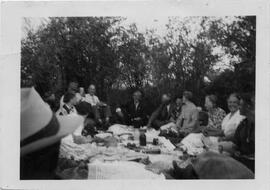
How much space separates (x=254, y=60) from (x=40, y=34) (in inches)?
61.1

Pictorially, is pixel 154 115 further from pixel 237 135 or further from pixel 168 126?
pixel 237 135

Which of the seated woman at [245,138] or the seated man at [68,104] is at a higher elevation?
the seated man at [68,104]

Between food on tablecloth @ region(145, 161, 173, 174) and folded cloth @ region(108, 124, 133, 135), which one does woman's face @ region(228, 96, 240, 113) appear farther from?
folded cloth @ region(108, 124, 133, 135)

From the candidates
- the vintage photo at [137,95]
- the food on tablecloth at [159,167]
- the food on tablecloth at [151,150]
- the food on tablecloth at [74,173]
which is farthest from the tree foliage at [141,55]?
the food on tablecloth at [74,173]

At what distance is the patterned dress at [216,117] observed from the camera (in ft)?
11.5

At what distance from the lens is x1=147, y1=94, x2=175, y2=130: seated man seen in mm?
3508

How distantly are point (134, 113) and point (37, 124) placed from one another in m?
0.70

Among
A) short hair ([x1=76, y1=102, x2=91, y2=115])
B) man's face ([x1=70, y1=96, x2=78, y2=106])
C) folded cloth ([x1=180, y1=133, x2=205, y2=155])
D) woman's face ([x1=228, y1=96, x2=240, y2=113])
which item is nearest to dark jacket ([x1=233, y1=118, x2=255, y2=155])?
woman's face ([x1=228, y1=96, x2=240, y2=113])

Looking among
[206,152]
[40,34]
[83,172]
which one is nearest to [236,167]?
[206,152]

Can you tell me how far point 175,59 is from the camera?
11.6 feet

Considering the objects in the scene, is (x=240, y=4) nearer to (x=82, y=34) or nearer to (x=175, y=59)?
(x=175, y=59)

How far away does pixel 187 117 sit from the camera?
11.6 feet

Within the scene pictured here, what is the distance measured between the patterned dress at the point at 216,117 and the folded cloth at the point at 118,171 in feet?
1.70

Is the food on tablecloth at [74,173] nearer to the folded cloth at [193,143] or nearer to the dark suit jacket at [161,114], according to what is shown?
the dark suit jacket at [161,114]
